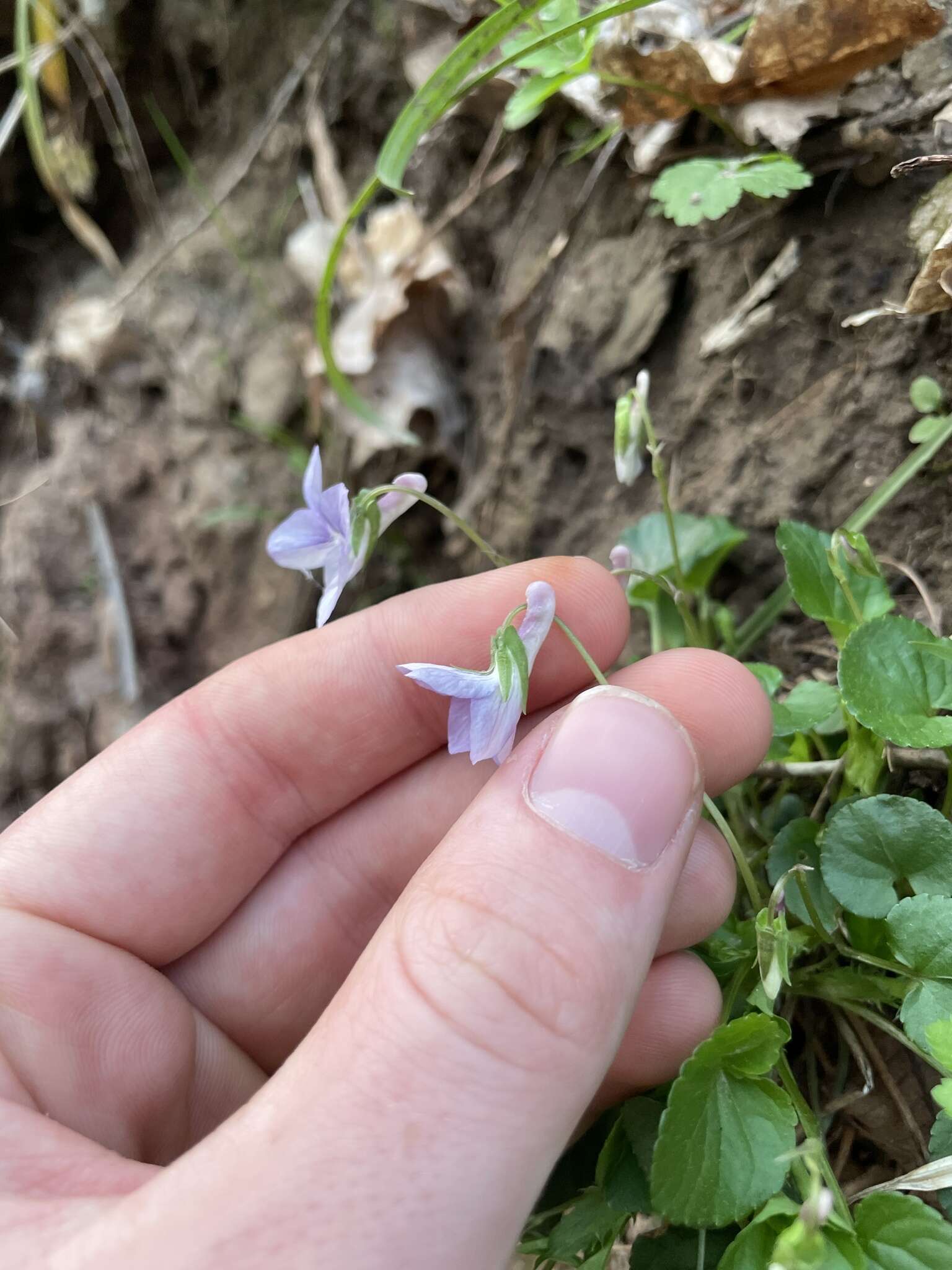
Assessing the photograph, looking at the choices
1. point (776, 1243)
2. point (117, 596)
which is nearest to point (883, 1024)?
point (776, 1243)

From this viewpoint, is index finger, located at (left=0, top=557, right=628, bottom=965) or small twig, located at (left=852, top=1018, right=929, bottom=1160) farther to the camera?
index finger, located at (left=0, top=557, right=628, bottom=965)

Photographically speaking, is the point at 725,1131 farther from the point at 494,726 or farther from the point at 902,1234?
the point at 494,726

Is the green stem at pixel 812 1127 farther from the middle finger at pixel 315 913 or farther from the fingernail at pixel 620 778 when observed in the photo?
the middle finger at pixel 315 913

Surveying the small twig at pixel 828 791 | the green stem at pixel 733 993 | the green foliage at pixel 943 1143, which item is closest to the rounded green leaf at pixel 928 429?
the small twig at pixel 828 791

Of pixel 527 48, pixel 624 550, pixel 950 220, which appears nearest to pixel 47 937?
pixel 624 550

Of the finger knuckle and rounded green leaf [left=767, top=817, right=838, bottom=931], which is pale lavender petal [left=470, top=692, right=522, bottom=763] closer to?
the finger knuckle

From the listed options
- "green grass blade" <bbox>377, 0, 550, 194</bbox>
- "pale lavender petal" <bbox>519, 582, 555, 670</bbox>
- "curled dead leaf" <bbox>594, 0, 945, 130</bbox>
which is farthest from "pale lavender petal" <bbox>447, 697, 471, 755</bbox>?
"curled dead leaf" <bbox>594, 0, 945, 130</bbox>

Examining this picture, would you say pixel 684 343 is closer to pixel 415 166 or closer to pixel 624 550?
pixel 624 550
